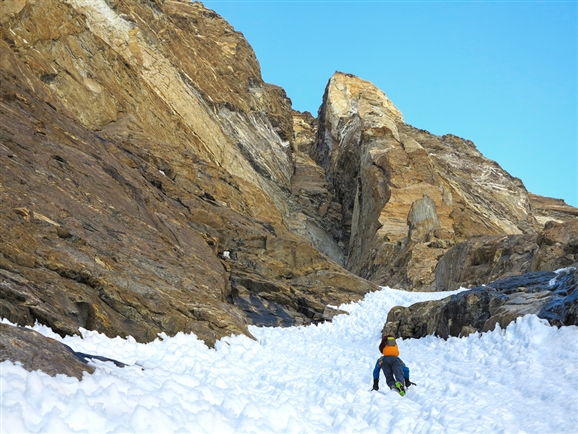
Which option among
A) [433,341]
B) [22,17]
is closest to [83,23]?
[22,17]

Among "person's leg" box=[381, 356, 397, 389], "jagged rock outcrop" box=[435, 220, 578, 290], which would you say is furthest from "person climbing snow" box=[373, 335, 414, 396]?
"jagged rock outcrop" box=[435, 220, 578, 290]

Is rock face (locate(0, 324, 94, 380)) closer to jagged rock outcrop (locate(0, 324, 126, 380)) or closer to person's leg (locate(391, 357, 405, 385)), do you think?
jagged rock outcrop (locate(0, 324, 126, 380))

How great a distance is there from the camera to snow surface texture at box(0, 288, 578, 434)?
6.85 metres

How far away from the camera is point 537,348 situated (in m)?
12.2

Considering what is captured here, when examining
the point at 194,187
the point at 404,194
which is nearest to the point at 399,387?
the point at 194,187

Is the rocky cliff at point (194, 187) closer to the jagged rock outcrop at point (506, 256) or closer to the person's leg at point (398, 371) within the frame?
the jagged rock outcrop at point (506, 256)

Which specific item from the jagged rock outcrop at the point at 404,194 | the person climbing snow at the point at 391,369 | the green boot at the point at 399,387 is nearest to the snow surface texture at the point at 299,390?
the green boot at the point at 399,387

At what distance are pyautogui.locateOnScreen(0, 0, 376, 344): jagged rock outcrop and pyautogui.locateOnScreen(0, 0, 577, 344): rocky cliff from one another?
0.08 metres

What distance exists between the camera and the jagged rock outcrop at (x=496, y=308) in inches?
536

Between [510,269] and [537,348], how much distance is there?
22977 mm

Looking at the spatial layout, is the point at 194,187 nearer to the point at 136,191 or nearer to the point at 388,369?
the point at 136,191

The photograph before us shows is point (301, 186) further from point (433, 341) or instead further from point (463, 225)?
point (433, 341)

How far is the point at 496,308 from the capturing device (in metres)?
15.8

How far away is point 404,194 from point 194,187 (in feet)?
82.8
